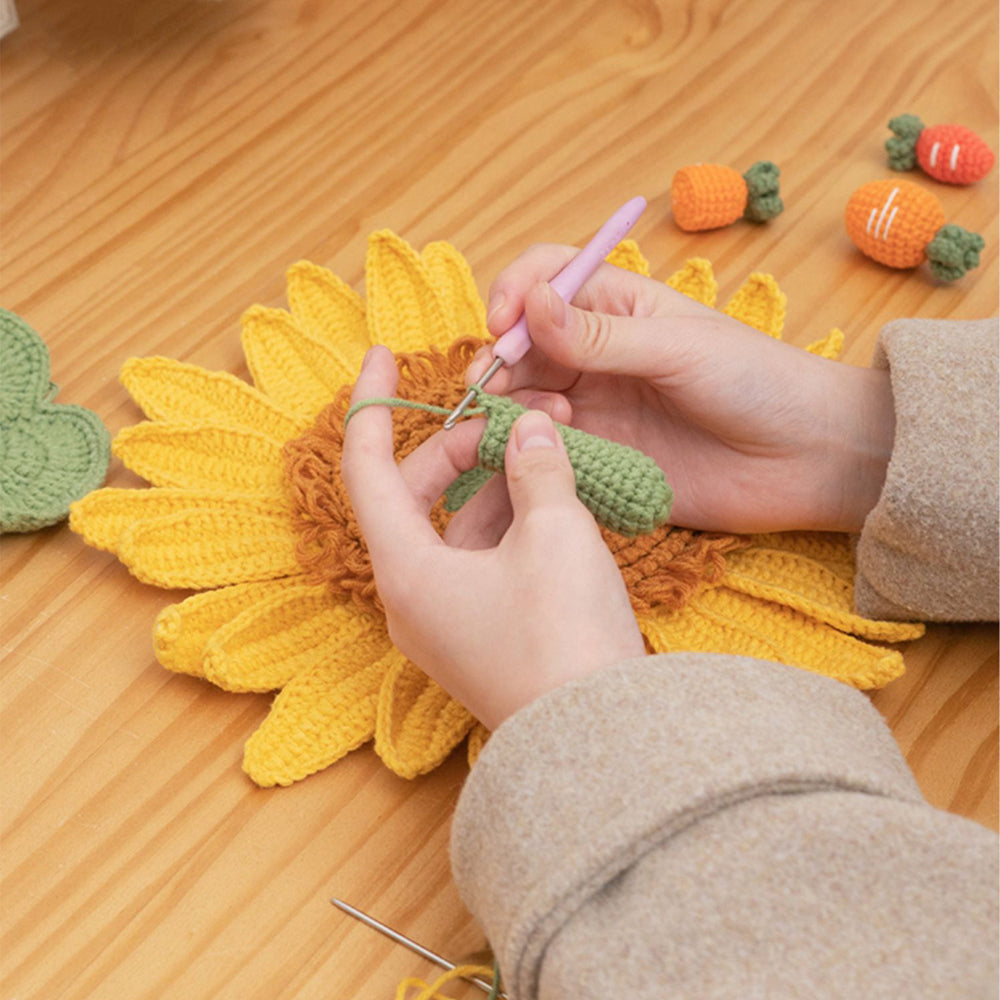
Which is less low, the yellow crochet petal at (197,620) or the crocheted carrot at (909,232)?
the yellow crochet petal at (197,620)

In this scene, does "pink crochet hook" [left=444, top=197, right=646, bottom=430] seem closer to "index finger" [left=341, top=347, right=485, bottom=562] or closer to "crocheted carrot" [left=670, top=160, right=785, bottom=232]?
"index finger" [left=341, top=347, right=485, bottom=562]

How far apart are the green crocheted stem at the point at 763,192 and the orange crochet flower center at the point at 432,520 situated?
39cm

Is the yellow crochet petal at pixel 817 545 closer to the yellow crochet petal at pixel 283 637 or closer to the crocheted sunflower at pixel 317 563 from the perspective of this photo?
the crocheted sunflower at pixel 317 563

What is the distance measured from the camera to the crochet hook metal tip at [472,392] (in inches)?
31.4

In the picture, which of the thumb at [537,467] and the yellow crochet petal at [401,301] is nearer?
the thumb at [537,467]

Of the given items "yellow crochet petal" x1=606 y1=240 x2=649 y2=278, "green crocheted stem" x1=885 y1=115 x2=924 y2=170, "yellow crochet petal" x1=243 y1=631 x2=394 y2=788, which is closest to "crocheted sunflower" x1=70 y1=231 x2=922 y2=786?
"yellow crochet petal" x1=243 y1=631 x2=394 y2=788

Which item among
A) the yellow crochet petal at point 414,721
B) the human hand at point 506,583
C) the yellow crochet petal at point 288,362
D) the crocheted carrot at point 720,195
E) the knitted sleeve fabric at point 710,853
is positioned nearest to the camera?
the knitted sleeve fabric at point 710,853

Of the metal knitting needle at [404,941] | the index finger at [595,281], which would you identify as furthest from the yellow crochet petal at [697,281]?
the metal knitting needle at [404,941]

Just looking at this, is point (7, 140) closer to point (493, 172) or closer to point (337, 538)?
point (493, 172)

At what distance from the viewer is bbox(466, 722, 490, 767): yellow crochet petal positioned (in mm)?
787

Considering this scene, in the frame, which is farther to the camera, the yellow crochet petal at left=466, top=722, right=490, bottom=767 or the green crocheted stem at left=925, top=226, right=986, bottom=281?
the green crocheted stem at left=925, top=226, right=986, bottom=281

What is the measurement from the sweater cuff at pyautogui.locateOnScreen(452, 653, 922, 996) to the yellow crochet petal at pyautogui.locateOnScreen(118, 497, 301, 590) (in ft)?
0.99

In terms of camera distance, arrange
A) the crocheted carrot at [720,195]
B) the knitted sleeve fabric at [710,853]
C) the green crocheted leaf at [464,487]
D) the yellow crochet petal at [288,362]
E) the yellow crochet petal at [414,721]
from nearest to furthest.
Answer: the knitted sleeve fabric at [710,853] < the yellow crochet petal at [414,721] < the green crocheted leaf at [464,487] < the yellow crochet petal at [288,362] < the crocheted carrot at [720,195]

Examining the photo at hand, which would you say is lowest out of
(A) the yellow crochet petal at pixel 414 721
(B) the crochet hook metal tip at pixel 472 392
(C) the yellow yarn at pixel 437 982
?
(C) the yellow yarn at pixel 437 982
